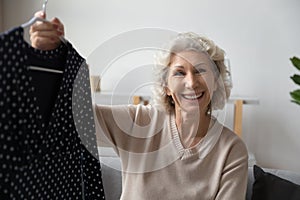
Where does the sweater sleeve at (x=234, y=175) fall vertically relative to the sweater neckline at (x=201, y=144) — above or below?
below

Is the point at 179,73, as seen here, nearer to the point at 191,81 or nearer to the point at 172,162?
the point at 191,81

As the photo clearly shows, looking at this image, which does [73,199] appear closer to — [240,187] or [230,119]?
[240,187]

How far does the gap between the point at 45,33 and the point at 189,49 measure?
1.94ft

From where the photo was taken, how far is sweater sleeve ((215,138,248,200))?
129 centimetres

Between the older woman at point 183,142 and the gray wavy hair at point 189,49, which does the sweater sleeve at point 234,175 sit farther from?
the gray wavy hair at point 189,49

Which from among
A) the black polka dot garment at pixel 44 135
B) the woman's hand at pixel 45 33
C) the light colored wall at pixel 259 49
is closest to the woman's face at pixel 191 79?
the black polka dot garment at pixel 44 135

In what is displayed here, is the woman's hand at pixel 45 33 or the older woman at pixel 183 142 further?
the older woman at pixel 183 142

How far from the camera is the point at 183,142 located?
4.49 ft

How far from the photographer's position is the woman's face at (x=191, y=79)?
1294 mm

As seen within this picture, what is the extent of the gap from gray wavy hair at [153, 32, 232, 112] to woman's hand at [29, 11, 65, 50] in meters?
0.53

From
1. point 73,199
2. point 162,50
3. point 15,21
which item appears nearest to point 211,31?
point 162,50

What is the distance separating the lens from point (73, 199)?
1001mm

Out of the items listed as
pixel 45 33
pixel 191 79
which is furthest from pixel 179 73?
pixel 45 33

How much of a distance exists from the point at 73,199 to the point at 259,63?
57.5 inches
